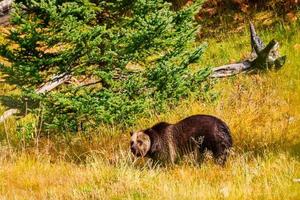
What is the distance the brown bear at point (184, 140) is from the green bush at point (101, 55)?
113 cm

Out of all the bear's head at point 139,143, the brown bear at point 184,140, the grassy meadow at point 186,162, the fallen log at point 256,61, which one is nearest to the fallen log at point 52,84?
the grassy meadow at point 186,162

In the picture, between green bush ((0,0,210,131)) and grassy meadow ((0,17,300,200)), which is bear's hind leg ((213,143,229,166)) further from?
green bush ((0,0,210,131))

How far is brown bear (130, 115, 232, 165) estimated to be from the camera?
7145mm

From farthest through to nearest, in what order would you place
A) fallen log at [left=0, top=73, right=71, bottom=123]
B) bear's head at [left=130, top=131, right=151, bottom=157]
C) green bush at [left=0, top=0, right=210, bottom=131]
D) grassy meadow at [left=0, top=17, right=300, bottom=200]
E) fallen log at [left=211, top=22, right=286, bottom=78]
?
1. fallen log at [left=211, top=22, right=286, bottom=78]
2. fallen log at [left=0, top=73, right=71, bottom=123]
3. green bush at [left=0, top=0, right=210, bottom=131]
4. bear's head at [left=130, top=131, right=151, bottom=157]
5. grassy meadow at [left=0, top=17, right=300, bottom=200]

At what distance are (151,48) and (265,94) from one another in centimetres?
220

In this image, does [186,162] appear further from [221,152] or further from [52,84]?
[52,84]

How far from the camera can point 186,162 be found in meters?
7.21

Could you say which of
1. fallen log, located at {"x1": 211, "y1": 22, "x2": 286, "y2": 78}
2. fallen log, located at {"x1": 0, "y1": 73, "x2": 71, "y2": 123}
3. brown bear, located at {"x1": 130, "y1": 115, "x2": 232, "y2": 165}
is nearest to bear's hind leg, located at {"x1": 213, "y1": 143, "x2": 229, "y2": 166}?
brown bear, located at {"x1": 130, "y1": 115, "x2": 232, "y2": 165}

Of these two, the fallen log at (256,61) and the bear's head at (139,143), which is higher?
the fallen log at (256,61)

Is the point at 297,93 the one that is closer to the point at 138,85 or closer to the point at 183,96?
the point at 183,96

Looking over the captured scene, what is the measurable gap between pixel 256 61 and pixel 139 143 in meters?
5.26

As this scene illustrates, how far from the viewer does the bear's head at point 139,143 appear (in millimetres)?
7379

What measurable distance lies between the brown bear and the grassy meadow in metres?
0.18

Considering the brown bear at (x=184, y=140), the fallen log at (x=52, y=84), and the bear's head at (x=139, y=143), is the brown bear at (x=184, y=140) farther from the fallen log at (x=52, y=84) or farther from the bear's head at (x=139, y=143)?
the fallen log at (x=52, y=84)
